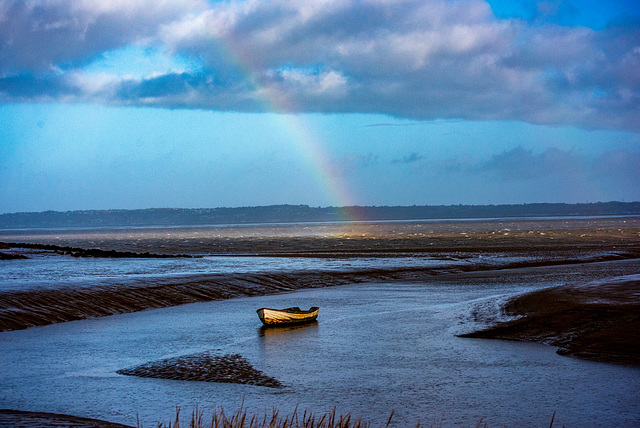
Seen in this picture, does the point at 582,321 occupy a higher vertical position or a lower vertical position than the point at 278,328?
higher

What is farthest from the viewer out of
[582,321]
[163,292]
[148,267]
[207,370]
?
[148,267]

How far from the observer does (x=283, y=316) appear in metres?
22.9

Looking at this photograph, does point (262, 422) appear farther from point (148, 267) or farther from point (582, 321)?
point (148, 267)

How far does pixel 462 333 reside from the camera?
812 inches

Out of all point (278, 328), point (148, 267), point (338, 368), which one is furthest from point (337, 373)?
point (148, 267)

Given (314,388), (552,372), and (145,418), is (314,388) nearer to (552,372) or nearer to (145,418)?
(145,418)

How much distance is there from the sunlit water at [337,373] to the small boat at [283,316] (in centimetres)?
56

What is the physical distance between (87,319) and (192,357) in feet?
31.6

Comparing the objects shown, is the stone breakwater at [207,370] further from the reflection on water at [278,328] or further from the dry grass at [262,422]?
the reflection on water at [278,328]

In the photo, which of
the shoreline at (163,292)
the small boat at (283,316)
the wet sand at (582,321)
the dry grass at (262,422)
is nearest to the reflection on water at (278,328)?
the small boat at (283,316)

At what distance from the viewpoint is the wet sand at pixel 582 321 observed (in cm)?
1708

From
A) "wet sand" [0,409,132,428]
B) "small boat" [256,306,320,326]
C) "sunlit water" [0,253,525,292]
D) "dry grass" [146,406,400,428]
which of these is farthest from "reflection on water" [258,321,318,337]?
"sunlit water" [0,253,525,292]

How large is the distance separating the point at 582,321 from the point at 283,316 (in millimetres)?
9501

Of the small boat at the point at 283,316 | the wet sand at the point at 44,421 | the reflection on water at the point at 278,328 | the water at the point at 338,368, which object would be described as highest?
the small boat at the point at 283,316
